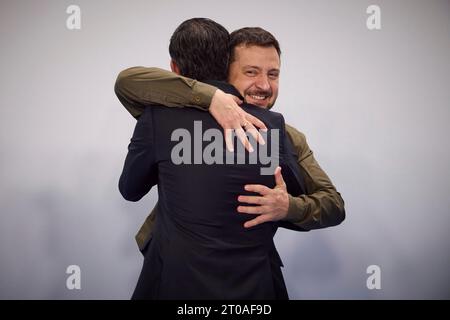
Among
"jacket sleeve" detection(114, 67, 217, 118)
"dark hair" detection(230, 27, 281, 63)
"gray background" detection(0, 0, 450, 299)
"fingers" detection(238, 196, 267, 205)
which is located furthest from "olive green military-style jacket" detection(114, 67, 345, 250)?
"gray background" detection(0, 0, 450, 299)

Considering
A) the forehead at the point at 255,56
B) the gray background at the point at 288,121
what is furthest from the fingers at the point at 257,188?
the gray background at the point at 288,121

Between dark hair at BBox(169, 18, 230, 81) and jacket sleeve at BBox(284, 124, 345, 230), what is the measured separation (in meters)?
0.31

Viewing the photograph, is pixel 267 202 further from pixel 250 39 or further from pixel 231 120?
pixel 250 39

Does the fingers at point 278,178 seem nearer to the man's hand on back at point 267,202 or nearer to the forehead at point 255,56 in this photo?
the man's hand on back at point 267,202

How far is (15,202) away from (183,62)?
1.32 meters

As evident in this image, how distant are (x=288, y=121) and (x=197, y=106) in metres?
1.07

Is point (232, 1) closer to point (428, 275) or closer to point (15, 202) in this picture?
point (15, 202)

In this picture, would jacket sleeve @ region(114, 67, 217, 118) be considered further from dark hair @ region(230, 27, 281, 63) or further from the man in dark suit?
dark hair @ region(230, 27, 281, 63)

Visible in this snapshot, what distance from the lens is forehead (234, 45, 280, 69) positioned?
1201mm

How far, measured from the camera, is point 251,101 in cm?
127
